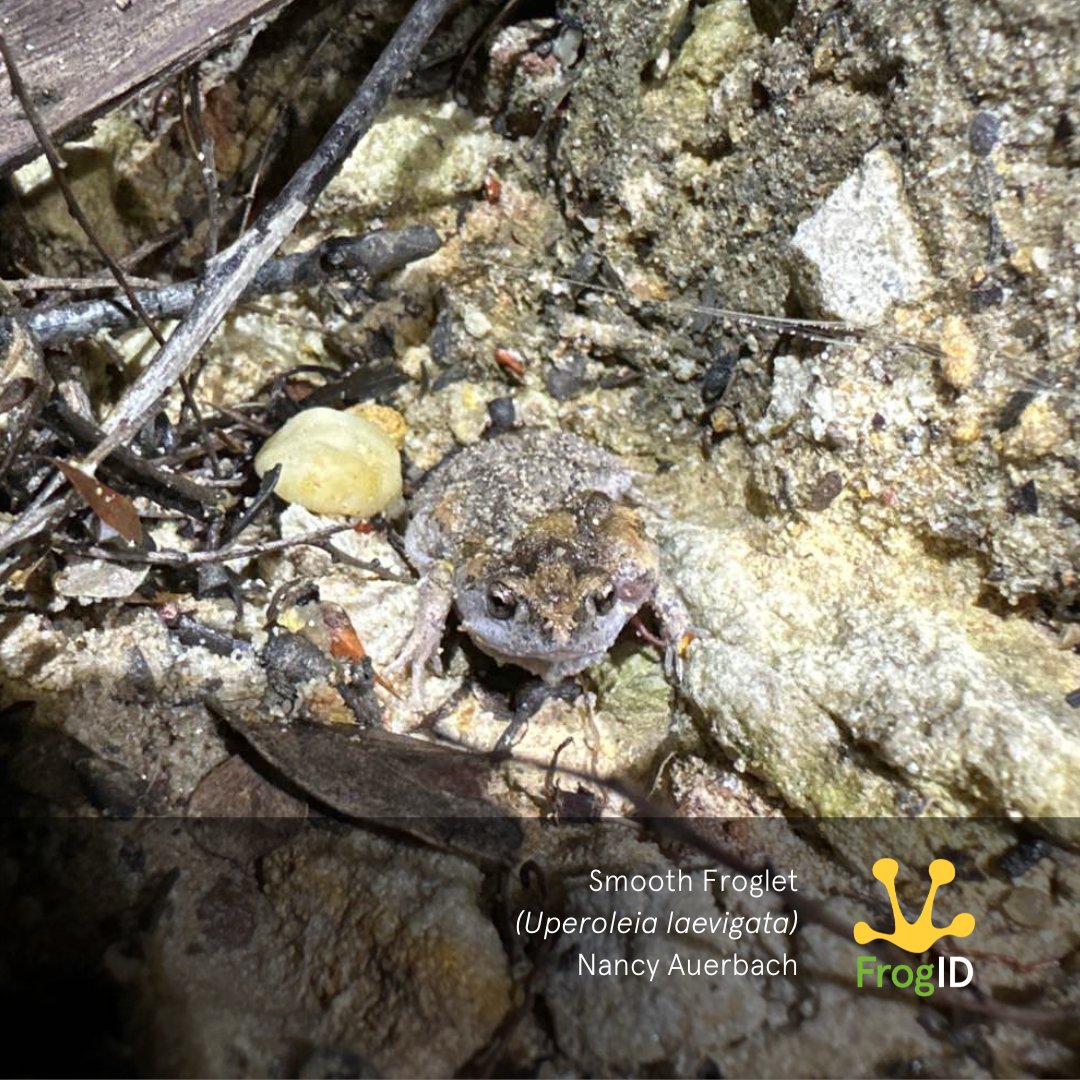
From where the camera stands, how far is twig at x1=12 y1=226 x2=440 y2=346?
7.77 feet

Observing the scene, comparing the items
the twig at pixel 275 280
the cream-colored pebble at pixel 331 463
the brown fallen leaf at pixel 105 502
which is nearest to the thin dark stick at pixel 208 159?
the twig at pixel 275 280

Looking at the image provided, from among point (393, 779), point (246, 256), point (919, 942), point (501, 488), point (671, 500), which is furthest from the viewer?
point (671, 500)

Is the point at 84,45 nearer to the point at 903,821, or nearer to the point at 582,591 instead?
the point at 582,591

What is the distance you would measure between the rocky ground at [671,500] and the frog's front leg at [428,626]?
0.08 meters

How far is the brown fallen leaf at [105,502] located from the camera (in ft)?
6.67

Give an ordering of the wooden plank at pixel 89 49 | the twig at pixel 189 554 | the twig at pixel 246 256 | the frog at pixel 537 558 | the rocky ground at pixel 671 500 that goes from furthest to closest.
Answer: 1. the frog at pixel 537 558
2. the twig at pixel 189 554
3. the twig at pixel 246 256
4. the wooden plank at pixel 89 49
5. the rocky ground at pixel 671 500

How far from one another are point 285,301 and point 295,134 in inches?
21.8

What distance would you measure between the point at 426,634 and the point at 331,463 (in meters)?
0.63

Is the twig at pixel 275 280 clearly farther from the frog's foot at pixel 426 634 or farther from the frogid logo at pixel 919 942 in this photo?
the frogid logo at pixel 919 942

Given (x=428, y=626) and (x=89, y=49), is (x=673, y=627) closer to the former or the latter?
(x=428, y=626)

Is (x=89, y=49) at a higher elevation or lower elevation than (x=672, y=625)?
higher

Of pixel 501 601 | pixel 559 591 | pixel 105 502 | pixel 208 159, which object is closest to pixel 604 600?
pixel 559 591

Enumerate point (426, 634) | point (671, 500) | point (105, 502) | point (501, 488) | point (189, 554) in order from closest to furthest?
point (105, 502), point (189, 554), point (426, 634), point (501, 488), point (671, 500)

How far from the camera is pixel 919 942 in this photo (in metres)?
1.63
